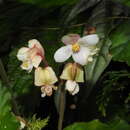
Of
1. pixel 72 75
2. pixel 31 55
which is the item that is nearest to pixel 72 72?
pixel 72 75

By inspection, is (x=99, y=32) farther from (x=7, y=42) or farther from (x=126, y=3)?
(x=7, y=42)

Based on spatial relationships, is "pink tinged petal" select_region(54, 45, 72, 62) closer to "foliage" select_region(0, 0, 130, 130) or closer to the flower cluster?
the flower cluster

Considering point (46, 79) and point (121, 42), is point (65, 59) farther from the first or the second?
point (121, 42)

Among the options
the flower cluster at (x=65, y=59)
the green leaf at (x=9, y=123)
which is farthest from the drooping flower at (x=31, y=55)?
the green leaf at (x=9, y=123)

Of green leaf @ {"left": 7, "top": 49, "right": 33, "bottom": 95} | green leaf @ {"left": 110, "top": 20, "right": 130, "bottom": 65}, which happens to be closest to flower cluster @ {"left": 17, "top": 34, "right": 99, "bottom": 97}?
green leaf @ {"left": 110, "top": 20, "right": 130, "bottom": 65}

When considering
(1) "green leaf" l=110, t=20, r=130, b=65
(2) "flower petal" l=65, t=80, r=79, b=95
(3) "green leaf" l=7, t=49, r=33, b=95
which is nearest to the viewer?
(2) "flower petal" l=65, t=80, r=79, b=95

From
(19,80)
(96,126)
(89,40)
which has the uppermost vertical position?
(89,40)

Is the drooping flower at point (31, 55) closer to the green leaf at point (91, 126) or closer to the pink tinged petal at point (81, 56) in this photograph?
the pink tinged petal at point (81, 56)
